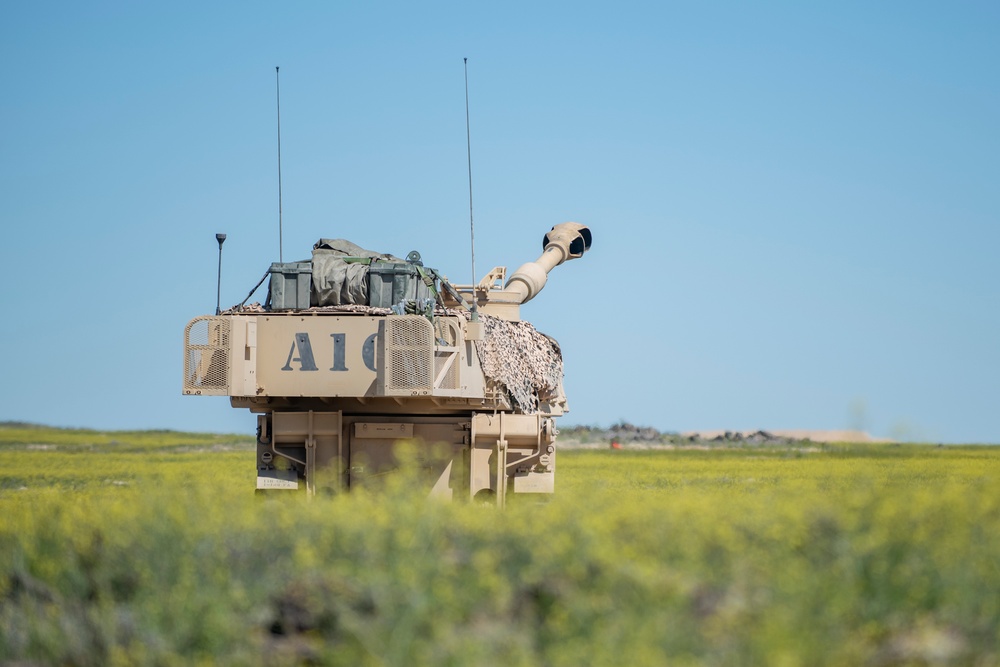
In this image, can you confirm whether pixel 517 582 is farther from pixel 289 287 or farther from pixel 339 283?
pixel 289 287

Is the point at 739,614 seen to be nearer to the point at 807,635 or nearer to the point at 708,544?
the point at 807,635

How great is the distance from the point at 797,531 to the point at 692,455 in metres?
39.8

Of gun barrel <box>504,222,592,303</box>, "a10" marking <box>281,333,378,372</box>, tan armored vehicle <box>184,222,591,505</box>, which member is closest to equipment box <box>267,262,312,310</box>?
tan armored vehicle <box>184,222,591,505</box>

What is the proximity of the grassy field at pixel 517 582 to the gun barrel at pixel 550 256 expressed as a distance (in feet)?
30.8

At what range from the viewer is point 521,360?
59.5 feet

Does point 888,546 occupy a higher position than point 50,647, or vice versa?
point 888,546

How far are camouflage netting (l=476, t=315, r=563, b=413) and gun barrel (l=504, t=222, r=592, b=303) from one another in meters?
1.30

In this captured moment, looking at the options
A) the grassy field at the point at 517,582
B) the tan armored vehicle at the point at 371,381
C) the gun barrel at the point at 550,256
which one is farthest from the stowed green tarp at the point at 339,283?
the grassy field at the point at 517,582

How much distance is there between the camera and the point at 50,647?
367 inches

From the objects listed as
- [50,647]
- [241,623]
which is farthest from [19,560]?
[241,623]

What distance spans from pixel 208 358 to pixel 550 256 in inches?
348

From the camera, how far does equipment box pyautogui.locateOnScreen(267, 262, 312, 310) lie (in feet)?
54.0

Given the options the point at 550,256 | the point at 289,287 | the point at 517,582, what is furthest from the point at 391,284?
the point at 517,582

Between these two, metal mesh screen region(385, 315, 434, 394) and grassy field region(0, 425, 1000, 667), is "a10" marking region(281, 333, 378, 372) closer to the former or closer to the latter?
metal mesh screen region(385, 315, 434, 394)
